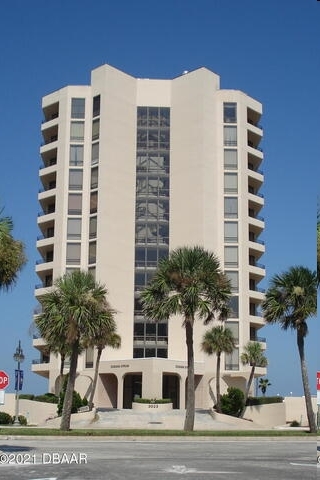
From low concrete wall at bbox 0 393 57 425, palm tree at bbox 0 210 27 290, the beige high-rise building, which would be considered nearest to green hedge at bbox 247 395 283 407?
the beige high-rise building

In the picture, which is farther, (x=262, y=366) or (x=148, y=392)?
(x=262, y=366)

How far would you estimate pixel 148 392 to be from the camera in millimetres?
63781

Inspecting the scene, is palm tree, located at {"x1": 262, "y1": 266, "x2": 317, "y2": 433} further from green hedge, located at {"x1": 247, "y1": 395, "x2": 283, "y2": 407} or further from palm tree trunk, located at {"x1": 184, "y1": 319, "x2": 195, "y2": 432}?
green hedge, located at {"x1": 247, "y1": 395, "x2": 283, "y2": 407}

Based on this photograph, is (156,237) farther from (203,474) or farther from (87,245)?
(203,474)

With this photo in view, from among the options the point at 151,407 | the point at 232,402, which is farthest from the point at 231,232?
the point at 151,407

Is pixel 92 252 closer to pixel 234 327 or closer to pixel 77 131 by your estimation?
pixel 77 131

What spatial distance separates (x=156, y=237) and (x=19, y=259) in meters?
52.8

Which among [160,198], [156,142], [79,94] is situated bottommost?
[160,198]

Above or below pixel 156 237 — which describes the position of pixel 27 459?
below

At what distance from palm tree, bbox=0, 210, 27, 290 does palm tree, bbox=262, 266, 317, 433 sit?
22.7 m

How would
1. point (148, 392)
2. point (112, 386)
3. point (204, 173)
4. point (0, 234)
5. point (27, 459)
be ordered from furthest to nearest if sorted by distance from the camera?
1. point (204, 173)
2. point (112, 386)
3. point (148, 392)
4. point (0, 234)
5. point (27, 459)

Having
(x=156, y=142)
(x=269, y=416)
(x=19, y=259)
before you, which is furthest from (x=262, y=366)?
(x=19, y=259)

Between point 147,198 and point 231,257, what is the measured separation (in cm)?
1101

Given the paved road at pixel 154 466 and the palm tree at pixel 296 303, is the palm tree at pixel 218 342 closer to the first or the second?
the palm tree at pixel 296 303
